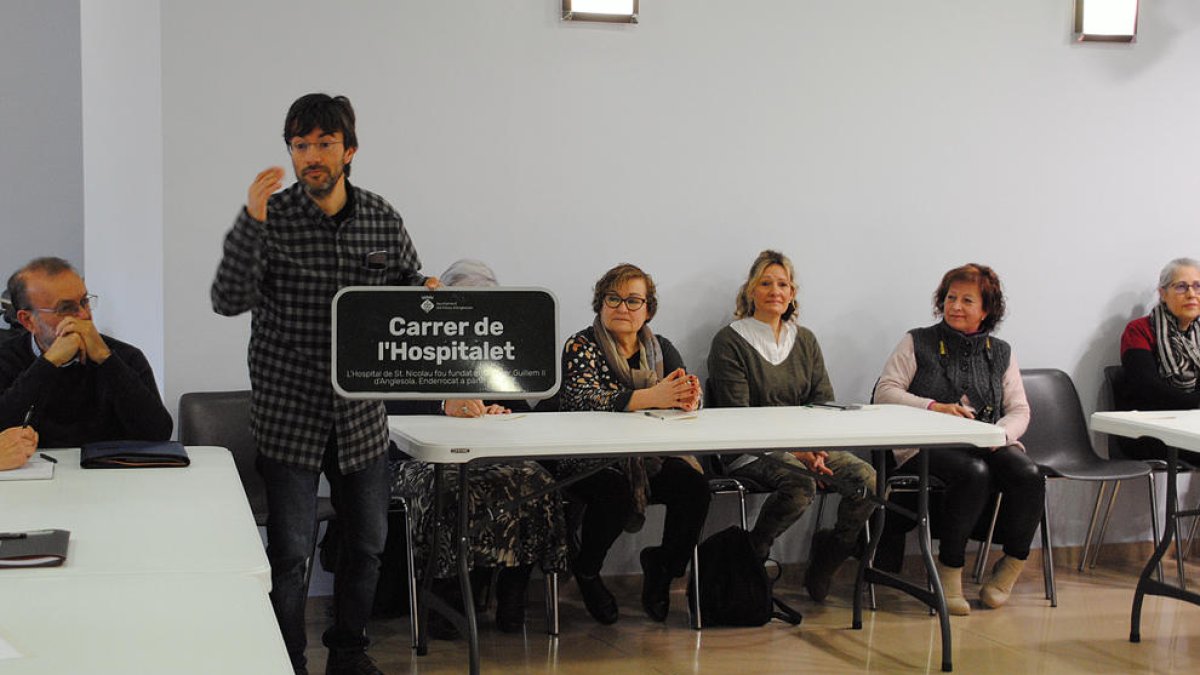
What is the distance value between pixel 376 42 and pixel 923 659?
277 cm

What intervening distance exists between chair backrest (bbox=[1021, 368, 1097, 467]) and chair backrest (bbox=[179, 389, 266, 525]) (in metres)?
2.98

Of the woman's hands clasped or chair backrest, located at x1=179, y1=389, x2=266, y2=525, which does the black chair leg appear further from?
chair backrest, located at x1=179, y1=389, x2=266, y2=525

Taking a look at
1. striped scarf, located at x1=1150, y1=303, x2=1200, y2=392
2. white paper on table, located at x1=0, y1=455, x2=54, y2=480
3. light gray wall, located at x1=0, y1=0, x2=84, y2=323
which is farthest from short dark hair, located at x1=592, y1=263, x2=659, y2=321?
light gray wall, located at x1=0, y1=0, x2=84, y2=323

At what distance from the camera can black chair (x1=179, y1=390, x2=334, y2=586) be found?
4.37 meters

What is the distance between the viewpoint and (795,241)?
5.23 meters

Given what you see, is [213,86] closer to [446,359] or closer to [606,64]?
[606,64]

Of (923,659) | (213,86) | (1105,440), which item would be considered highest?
(213,86)

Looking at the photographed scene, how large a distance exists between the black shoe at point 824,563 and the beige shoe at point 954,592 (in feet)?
1.16

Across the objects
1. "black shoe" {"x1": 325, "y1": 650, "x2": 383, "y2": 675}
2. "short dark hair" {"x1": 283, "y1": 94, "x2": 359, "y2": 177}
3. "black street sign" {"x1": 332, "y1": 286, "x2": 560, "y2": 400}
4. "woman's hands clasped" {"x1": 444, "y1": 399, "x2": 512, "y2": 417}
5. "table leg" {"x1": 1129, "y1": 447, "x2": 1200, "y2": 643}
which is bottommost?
"black shoe" {"x1": 325, "y1": 650, "x2": 383, "y2": 675}

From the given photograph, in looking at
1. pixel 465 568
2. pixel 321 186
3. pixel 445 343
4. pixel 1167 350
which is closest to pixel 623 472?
pixel 465 568

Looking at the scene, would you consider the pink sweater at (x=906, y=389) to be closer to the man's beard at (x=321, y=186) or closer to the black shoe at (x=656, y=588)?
the black shoe at (x=656, y=588)

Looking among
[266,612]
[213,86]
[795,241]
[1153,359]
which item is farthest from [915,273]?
[266,612]

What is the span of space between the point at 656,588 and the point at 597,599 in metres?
0.23

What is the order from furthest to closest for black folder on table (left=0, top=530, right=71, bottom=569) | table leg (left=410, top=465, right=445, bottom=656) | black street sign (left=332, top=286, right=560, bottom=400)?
table leg (left=410, top=465, right=445, bottom=656) → black street sign (left=332, top=286, right=560, bottom=400) → black folder on table (left=0, top=530, right=71, bottom=569)
